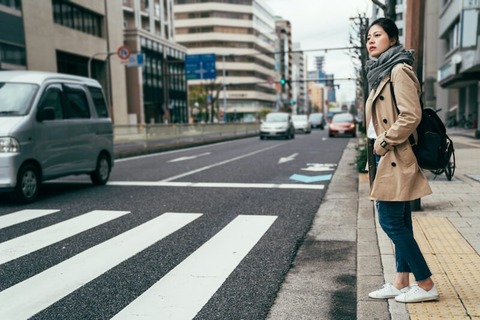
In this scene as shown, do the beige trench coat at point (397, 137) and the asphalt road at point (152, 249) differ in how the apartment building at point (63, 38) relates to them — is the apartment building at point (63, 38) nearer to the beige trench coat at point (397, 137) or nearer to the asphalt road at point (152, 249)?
the asphalt road at point (152, 249)

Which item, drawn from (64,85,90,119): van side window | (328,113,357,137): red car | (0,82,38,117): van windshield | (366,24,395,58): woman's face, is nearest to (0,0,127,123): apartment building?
(328,113,357,137): red car

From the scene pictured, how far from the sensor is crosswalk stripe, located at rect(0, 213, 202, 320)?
3.17 m

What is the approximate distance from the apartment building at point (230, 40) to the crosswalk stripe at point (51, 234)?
80.0 metres

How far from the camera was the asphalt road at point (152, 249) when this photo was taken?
125 inches

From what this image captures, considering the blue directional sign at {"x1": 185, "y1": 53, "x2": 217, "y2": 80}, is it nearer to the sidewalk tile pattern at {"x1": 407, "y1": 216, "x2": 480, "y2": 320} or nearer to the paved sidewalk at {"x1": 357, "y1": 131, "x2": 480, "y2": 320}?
the paved sidewalk at {"x1": 357, "y1": 131, "x2": 480, "y2": 320}

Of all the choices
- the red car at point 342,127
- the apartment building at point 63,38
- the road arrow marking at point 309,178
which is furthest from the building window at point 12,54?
the road arrow marking at point 309,178

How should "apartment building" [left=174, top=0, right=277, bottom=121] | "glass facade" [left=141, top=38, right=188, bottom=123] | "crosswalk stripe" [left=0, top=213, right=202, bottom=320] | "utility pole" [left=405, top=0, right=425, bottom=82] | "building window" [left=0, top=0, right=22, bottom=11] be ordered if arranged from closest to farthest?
1. "crosswalk stripe" [left=0, top=213, right=202, bottom=320]
2. "utility pole" [left=405, top=0, right=425, bottom=82]
3. "building window" [left=0, top=0, right=22, bottom=11]
4. "glass facade" [left=141, top=38, right=188, bottom=123]
5. "apartment building" [left=174, top=0, right=277, bottom=121]

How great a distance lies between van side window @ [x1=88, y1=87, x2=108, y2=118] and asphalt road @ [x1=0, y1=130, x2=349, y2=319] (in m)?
1.50

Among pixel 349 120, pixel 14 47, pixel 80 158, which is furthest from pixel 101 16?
pixel 80 158

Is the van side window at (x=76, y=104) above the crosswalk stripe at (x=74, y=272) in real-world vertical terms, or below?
above

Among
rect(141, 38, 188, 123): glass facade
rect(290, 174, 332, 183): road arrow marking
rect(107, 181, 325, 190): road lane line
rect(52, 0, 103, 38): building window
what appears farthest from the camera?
rect(141, 38, 188, 123): glass facade

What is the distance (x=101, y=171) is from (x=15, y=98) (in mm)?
2402

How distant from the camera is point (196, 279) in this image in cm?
363

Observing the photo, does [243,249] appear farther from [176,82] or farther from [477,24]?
[176,82]
